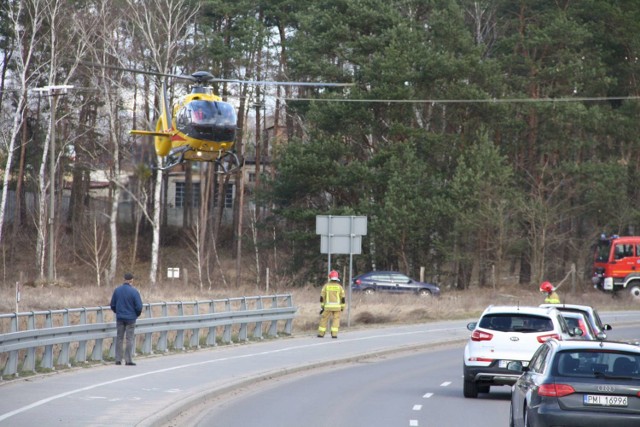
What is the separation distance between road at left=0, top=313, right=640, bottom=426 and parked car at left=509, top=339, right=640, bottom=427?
4739 mm

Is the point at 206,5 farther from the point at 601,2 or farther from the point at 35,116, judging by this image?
the point at 601,2

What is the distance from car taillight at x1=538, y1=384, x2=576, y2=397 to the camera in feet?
40.4

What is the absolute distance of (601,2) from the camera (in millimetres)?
66312

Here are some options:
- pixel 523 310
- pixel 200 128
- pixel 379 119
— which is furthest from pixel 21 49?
pixel 523 310

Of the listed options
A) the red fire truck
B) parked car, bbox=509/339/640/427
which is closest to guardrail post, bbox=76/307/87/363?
parked car, bbox=509/339/640/427

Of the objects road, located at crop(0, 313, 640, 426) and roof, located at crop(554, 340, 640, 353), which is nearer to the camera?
roof, located at crop(554, 340, 640, 353)

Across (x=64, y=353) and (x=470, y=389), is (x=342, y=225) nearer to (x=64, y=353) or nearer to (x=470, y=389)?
(x=64, y=353)

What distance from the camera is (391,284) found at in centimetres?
5691

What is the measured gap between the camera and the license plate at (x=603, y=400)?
40.3ft

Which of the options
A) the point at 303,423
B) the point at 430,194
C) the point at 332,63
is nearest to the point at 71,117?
the point at 332,63

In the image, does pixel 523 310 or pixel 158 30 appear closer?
pixel 523 310

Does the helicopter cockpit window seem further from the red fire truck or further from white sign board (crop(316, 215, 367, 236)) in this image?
the red fire truck

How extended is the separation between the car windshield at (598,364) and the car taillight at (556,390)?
0.59 feet

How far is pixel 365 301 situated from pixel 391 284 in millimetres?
11778
